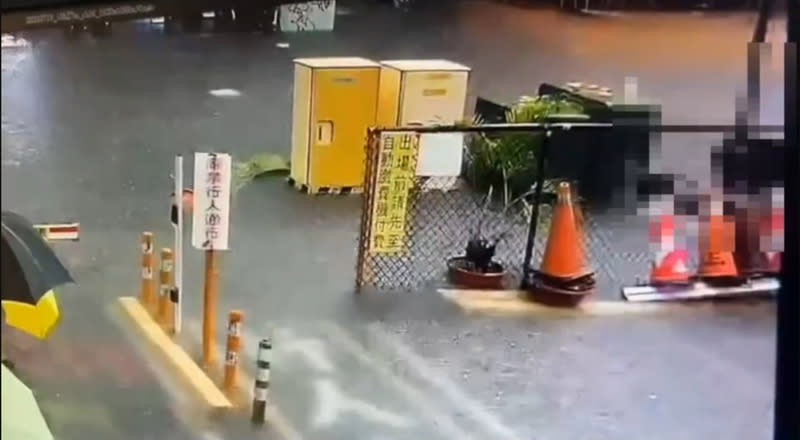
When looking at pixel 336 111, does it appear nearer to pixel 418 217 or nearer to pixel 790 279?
pixel 418 217

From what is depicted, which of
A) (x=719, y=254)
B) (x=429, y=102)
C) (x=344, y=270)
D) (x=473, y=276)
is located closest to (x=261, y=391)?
(x=344, y=270)

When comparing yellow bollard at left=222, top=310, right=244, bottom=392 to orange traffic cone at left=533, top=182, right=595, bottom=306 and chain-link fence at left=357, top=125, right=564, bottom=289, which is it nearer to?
chain-link fence at left=357, top=125, right=564, bottom=289

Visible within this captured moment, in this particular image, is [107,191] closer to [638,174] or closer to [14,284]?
[14,284]

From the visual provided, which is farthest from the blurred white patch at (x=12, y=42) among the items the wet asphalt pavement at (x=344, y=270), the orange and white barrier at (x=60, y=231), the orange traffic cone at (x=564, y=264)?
the orange traffic cone at (x=564, y=264)

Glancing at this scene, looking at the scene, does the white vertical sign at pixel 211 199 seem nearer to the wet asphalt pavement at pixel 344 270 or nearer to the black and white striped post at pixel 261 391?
the wet asphalt pavement at pixel 344 270

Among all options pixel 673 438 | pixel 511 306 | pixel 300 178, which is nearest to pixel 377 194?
pixel 300 178
